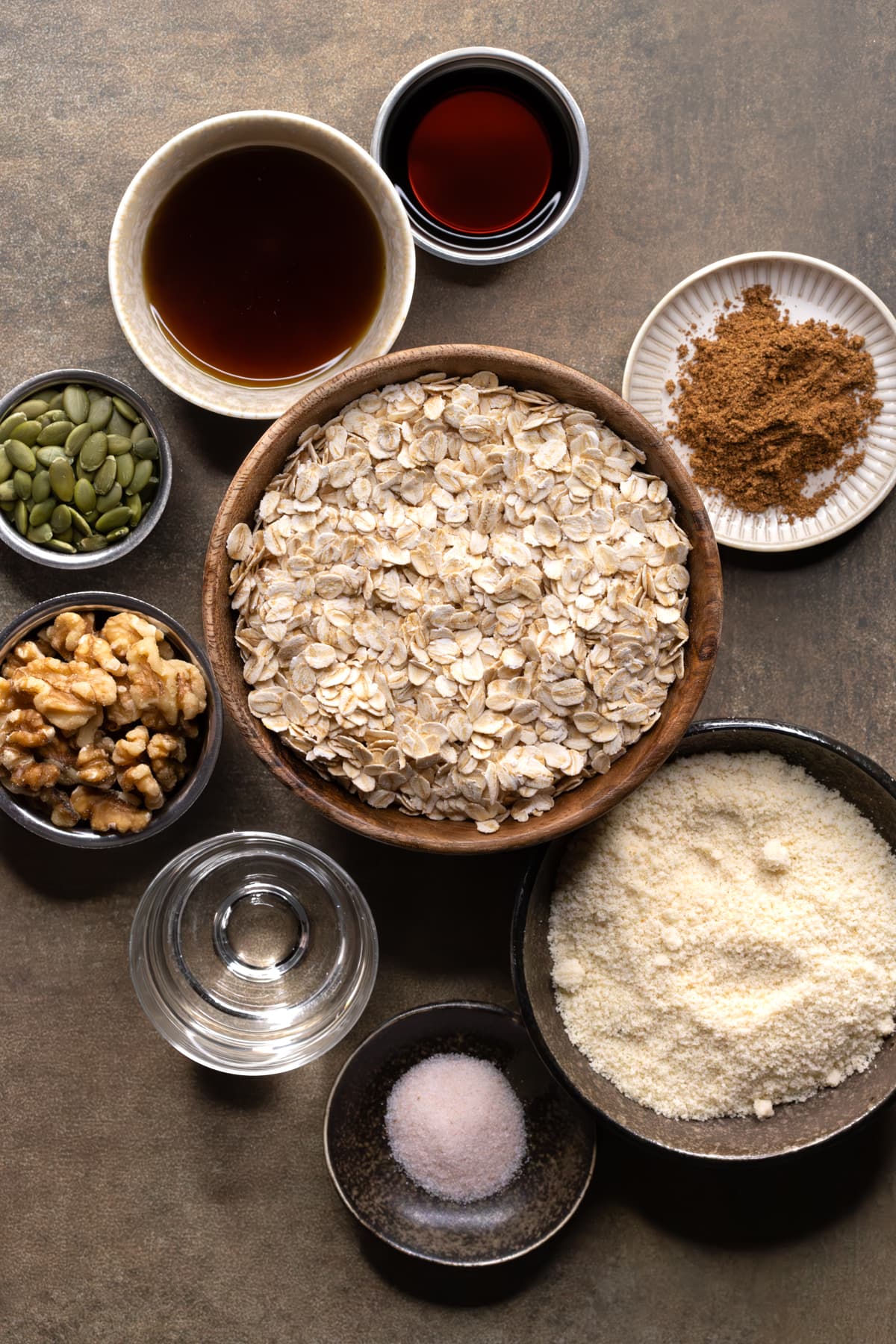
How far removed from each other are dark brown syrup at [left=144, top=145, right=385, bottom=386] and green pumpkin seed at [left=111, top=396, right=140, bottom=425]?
111mm

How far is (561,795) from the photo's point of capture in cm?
123

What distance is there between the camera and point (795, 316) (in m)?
1.43

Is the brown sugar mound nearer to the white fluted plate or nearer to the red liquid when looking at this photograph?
the white fluted plate

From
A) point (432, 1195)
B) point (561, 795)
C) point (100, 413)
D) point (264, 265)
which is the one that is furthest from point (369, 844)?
point (264, 265)

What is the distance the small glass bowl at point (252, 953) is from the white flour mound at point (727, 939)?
1.03 feet

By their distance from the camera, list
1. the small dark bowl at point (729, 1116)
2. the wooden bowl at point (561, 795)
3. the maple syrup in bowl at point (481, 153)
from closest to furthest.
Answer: the wooden bowl at point (561, 795) → the small dark bowl at point (729, 1116) → the maple syrup in bowl at point (481, 153)

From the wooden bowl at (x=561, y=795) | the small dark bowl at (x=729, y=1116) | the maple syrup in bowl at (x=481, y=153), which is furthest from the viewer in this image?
the maple syrup in bowl at (x=481, y=153)

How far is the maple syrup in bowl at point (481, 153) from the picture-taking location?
1.40 meters

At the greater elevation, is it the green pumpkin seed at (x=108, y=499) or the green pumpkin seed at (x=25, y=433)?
the green pumpkin seed at (x=25, y=433)

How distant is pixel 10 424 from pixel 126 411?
0.16 meters

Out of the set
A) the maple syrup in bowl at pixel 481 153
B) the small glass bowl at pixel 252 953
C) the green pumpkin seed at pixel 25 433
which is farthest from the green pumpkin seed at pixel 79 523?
the maple syrup in bowl at pixel 481 153

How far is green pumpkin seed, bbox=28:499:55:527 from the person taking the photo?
1.34 metres

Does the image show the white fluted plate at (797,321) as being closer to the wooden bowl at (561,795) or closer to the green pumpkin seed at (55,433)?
the wooden bowl at (561,795)

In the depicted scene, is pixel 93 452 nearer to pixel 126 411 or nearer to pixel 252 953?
pixel 126 411
